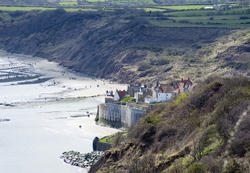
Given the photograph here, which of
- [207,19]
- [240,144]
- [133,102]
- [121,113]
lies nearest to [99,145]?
[121,113]

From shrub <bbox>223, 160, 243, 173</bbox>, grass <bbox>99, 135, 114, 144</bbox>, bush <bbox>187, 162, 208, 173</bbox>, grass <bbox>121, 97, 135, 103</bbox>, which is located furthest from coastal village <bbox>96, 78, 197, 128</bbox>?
shrub <bbox>223, 160, 243, 173</bbox>

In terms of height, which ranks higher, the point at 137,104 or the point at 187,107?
the point at 187,107

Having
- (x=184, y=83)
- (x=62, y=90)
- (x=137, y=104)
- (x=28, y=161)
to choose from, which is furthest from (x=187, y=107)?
(x=62, y=90)

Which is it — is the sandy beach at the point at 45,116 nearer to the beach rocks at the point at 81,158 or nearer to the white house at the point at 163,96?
the beach rocks at the point at 81,158

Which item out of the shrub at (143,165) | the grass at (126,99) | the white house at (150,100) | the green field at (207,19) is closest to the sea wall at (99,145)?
the white house at (150,100)

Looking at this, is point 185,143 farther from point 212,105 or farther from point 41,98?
point 41,98
